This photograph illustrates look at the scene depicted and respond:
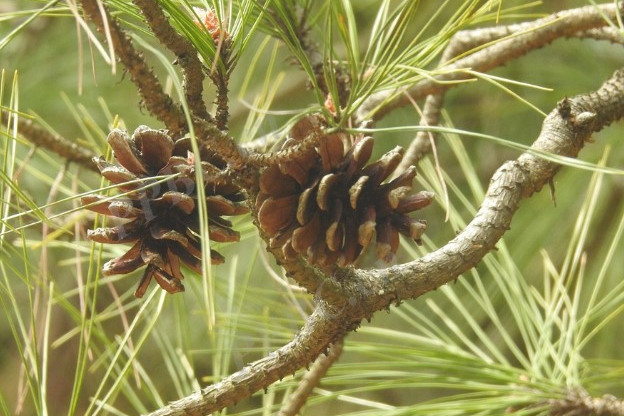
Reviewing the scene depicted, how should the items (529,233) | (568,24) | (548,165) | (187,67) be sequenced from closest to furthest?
(187,67), (548,165), (568,24), (529,233)

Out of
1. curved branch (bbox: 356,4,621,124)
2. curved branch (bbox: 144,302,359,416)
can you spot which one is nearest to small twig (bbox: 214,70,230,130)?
curved branch (bbox: 144,302,359,416)

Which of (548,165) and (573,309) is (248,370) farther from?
(573,309)

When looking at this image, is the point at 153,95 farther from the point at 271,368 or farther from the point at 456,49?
the point at 456,49

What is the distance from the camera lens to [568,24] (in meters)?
0.70

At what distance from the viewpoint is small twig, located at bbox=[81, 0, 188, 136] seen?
367mm

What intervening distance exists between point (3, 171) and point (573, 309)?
0.49 metres

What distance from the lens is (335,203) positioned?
47 cm

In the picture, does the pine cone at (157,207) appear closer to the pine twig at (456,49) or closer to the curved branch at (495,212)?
the curved branch at (495,212)

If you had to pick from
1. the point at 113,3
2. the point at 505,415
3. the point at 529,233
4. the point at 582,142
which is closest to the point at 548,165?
the point at 582,142

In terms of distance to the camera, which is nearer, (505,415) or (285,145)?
(285,145)

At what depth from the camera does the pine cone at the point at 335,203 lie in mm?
446

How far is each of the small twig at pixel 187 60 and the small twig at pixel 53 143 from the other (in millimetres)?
365

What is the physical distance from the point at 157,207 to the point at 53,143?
0.35m

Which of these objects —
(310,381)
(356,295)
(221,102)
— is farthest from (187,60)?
(310,381)
